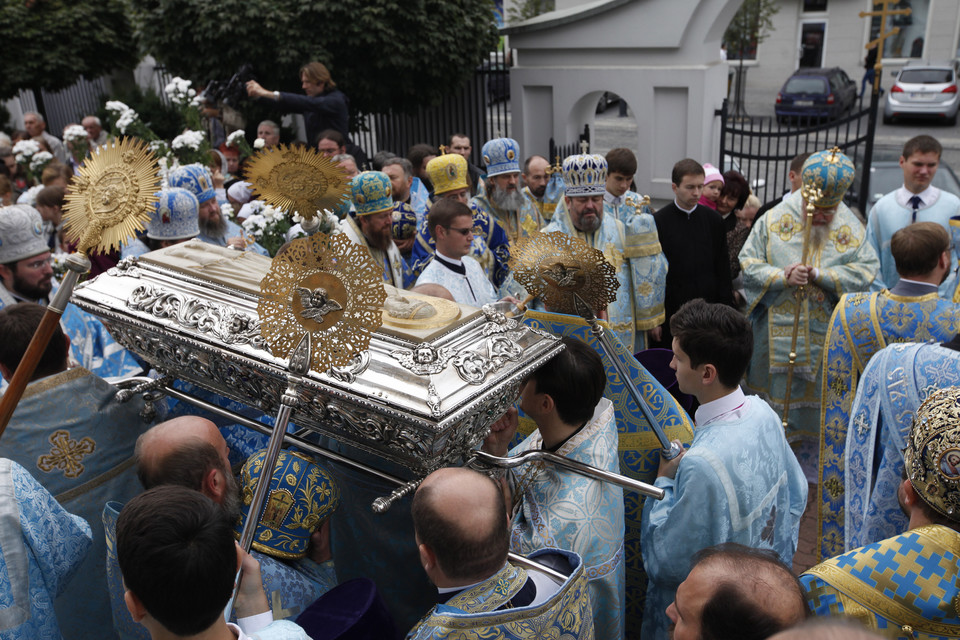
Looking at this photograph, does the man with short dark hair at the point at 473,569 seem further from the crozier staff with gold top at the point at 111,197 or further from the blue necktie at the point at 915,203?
the blue necktie at the point at 915,203

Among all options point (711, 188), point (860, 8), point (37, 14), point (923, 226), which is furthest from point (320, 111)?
point (860, 8)

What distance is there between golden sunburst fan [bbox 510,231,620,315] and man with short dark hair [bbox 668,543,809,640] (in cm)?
116

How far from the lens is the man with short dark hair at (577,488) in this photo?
7.88 ft

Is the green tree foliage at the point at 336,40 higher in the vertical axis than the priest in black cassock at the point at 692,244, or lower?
higher

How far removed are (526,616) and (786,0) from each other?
109 feet

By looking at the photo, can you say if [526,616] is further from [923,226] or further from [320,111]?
[320,111]

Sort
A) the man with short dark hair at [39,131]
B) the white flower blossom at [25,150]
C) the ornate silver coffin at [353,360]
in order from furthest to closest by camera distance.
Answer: the man with short dark hair at [39,131] < the white flower blossom at [25,150] < the ornate silver coffin at [353,360]

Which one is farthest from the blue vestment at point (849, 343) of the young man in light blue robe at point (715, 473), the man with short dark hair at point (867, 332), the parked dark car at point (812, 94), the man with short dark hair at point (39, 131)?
the parked dark car at point (812, 94)

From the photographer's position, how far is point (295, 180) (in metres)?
2.31

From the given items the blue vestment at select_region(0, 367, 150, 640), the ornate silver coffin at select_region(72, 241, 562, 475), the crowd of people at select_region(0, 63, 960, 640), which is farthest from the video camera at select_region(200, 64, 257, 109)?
the blue vestment at select_region(0, 367, 150, 640)

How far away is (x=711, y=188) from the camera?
21.1 ft

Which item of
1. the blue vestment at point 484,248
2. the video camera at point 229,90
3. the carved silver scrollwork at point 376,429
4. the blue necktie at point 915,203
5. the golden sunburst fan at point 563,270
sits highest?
the video camera at point 229,90

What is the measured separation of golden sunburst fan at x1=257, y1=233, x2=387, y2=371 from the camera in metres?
2.05

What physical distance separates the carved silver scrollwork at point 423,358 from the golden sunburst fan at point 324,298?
0.19 m
